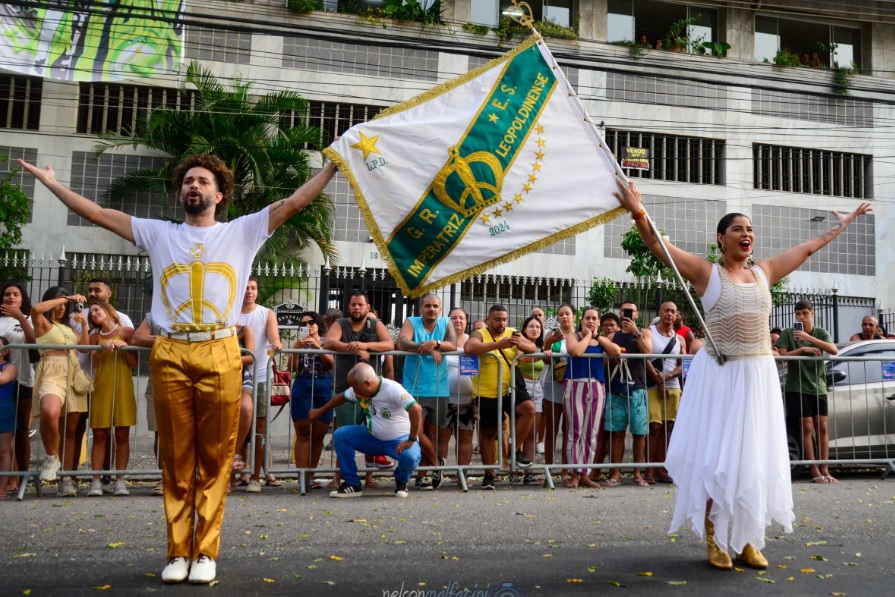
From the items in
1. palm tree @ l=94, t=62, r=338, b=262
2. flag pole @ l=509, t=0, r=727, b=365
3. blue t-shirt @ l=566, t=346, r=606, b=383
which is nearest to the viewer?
flag pole @ l=509, t=0, r=727, b=365

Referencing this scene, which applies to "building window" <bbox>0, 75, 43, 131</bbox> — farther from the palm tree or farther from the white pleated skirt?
the white pleated skirt

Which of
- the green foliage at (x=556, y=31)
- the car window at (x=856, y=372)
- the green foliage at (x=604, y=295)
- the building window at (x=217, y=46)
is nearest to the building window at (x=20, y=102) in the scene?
the building window at (x=217, y=46)

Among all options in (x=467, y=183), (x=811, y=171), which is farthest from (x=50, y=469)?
(x=811, y=171)

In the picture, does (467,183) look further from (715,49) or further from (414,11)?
(715,49)

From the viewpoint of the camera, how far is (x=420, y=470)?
885 centimetres

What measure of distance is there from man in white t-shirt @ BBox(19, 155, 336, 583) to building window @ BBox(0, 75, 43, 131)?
1876 cm

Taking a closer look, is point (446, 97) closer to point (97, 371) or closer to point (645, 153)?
point (97, 371)

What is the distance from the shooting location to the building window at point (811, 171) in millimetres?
25281

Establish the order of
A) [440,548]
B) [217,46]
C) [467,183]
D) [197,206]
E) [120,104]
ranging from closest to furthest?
→ [197,206] < [440,548] < [467,183] < [120,104] < [217,46]

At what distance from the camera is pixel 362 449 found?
8.42 meters

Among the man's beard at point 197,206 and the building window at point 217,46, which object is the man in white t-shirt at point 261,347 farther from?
the building window at point 217,46

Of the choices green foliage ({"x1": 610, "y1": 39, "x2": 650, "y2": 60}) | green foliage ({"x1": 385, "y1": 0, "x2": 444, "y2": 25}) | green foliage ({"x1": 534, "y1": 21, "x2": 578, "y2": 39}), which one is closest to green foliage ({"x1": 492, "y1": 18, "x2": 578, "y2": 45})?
green foliage ({"x1": 534, "y1": 21, "x2": 578, "y2": 39})

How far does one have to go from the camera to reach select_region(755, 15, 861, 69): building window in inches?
1029

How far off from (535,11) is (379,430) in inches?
762
